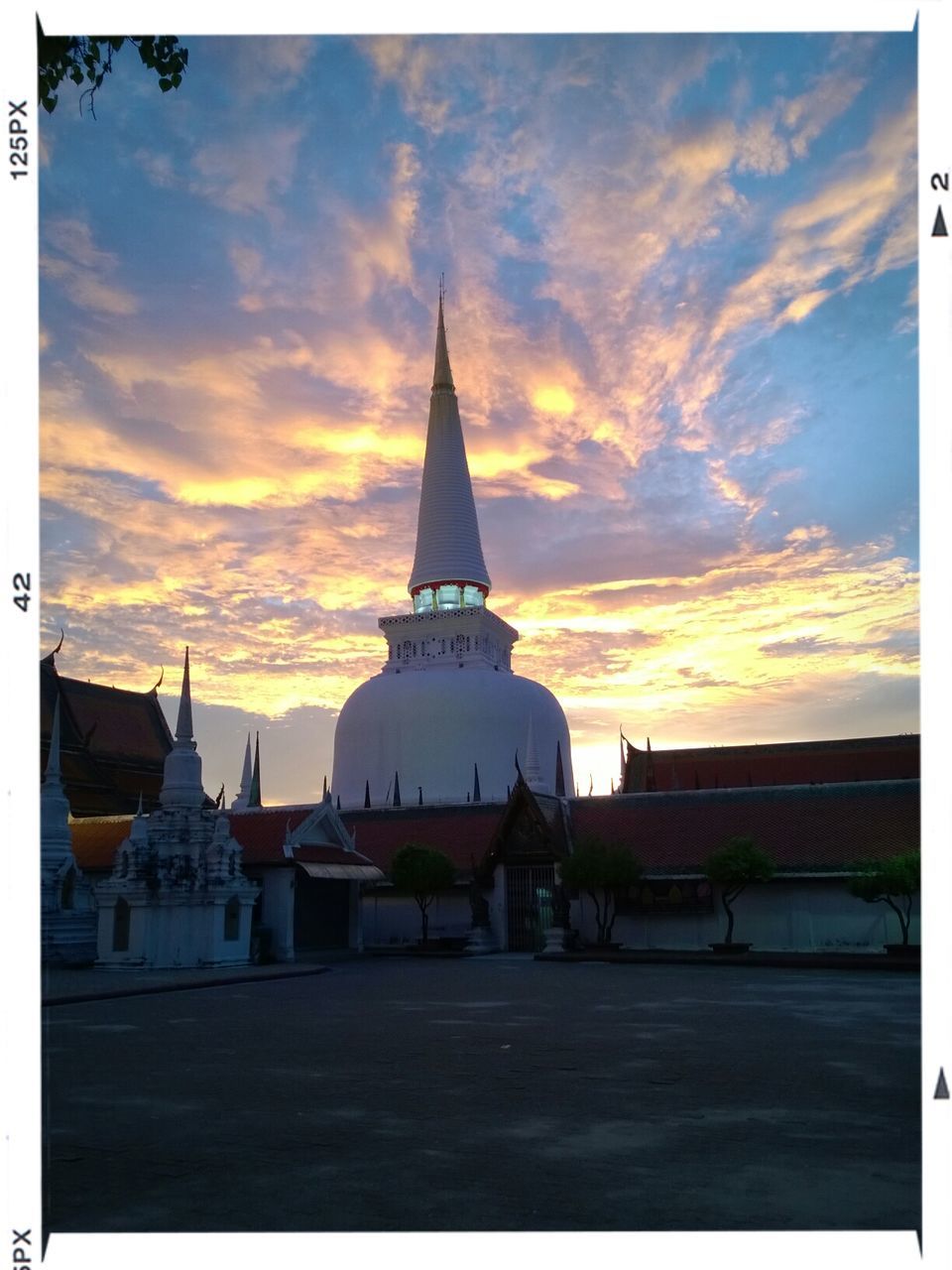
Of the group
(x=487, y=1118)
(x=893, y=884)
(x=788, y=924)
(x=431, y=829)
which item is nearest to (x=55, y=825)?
(x=431, y=829)

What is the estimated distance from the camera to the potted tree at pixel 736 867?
26703mm

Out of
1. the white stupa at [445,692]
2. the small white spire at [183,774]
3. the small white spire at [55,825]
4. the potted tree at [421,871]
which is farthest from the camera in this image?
the white stupa at [445,692]

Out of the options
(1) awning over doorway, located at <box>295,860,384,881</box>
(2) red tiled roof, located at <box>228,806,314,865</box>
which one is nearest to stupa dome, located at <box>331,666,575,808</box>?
(1) awning over doorway, located at <box>295,860,384,881</box>

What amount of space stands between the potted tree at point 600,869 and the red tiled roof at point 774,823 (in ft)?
4.31

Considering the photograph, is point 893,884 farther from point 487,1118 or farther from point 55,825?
point 55,825

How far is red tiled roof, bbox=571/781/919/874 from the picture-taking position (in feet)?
92.2

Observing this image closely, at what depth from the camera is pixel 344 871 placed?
96.3 ft

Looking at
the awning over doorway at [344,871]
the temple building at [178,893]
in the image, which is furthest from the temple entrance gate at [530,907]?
the temple building at [178,893]

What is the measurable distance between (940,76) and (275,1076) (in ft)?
27.4

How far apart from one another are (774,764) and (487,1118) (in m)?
38.3

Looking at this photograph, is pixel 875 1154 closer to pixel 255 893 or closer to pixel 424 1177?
pixel 424 1177

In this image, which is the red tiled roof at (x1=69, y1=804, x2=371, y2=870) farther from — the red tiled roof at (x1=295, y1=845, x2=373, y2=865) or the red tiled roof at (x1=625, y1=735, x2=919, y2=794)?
the red tiled roof at (x1=625, y1=735, x2=919, y2=794)

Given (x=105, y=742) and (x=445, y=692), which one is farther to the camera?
(x=445, y=692)

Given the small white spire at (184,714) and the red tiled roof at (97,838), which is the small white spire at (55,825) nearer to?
the red tiled roof at (97,838)
